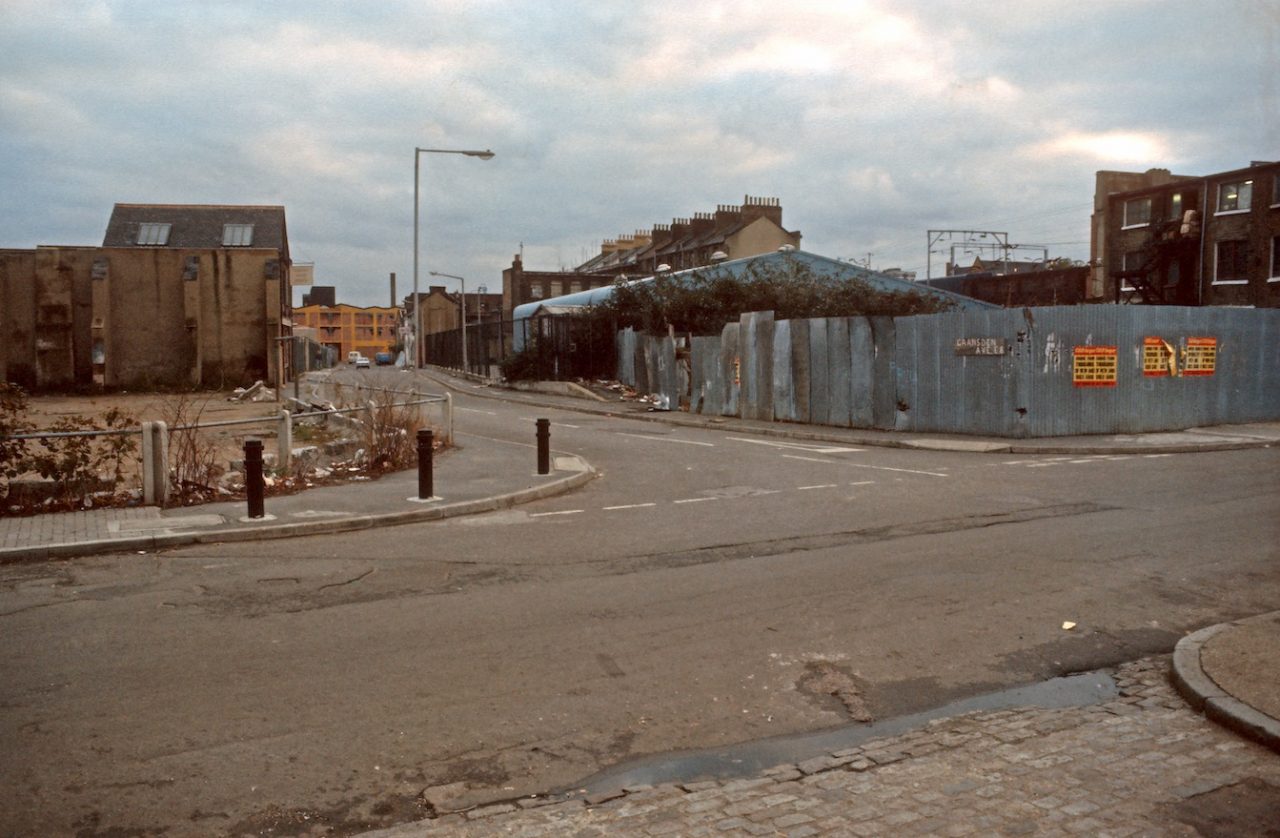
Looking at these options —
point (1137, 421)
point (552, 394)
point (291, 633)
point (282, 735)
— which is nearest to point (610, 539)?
point (291, 633)

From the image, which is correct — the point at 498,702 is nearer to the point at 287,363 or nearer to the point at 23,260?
the point at 23,260

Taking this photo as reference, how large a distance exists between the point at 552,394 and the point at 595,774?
36564 millimetres

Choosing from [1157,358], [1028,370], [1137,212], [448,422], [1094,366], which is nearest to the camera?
[448,422]

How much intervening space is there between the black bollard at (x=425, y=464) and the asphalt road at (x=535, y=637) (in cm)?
Result: 116

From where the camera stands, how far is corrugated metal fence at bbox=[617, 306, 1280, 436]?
2072cm

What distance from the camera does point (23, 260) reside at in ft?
144

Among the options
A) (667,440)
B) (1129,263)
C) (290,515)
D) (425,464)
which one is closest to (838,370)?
(667,440)

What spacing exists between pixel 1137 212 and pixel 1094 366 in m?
38.1

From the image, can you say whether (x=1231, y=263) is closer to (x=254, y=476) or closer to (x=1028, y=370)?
(x=1028, y=370)

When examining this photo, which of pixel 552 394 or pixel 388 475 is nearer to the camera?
pixel 388 475

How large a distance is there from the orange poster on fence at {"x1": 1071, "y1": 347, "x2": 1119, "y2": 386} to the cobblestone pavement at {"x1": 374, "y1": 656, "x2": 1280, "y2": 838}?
56.3 feet

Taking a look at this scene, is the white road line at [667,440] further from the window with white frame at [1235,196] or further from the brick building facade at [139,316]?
the window with white frame at [1235,196]

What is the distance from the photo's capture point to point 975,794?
4.30 m

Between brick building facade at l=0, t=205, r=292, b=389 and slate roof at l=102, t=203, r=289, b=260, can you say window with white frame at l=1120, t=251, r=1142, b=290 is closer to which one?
brick building facade at l=0, t=205, r=292, b=389
